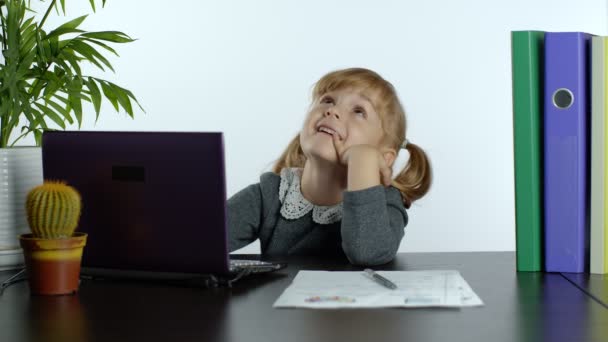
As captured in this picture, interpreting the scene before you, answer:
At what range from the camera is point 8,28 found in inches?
65.6

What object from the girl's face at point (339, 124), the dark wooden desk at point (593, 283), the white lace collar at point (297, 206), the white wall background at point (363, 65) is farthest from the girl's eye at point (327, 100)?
the white wall background at point (363, 65)

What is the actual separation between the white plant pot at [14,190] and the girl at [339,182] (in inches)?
17.5

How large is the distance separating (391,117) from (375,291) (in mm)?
654

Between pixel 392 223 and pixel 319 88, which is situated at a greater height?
pixel 319 88

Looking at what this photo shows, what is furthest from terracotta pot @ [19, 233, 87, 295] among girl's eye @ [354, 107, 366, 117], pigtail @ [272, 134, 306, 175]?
pigtail @ [272, 134, 306, 175]

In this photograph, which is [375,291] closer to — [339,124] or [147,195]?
[147,195]

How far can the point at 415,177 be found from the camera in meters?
1.75

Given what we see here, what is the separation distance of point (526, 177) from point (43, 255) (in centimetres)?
69

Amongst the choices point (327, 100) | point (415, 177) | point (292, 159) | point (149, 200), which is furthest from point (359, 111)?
point (149, 200)

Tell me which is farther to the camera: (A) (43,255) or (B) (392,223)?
(B) (392,223)

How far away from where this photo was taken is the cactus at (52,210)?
1146 mm

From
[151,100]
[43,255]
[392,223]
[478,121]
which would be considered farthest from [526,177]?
[151,100]

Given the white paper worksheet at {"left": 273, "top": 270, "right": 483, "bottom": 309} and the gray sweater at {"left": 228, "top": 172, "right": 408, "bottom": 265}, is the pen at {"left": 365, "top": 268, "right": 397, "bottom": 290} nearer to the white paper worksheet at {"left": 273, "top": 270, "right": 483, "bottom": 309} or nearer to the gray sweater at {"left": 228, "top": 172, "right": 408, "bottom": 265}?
the white paper worksheet at {"left": 273, "top": 270, "right": 483, "bottom": 309}

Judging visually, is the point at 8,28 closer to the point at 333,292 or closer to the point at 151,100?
the point at 333,292
